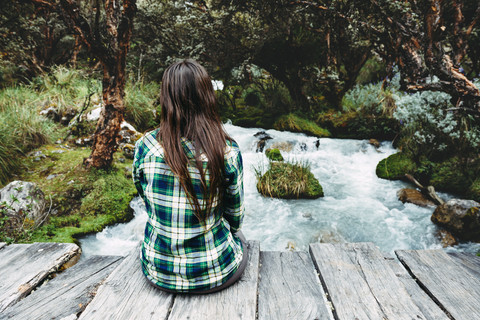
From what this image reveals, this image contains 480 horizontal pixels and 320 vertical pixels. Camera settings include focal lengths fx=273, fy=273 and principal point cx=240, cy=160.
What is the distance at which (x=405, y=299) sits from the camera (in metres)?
1.53

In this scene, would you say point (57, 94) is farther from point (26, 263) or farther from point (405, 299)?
point (405, 299)

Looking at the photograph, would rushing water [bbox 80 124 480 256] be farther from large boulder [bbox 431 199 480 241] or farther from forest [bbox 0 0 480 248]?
forest [bbox 0 0 480 248]

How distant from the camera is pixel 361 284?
5.40 ft

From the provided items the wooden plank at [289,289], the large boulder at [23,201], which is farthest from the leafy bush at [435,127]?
the large boulder at [23,201]

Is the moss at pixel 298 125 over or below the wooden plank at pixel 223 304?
over

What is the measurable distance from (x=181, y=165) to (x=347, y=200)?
4656 mm

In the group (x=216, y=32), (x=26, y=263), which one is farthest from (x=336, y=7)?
(x=26, y=263)

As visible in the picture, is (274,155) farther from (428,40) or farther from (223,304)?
(223,304)

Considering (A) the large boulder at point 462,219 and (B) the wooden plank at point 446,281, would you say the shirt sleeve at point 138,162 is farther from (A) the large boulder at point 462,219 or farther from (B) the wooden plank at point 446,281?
(A) the large boulder at point 462,219

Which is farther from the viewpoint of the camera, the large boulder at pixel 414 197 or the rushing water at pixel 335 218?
the large boulder at pixel 414 197

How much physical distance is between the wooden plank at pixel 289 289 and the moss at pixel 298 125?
6178mm

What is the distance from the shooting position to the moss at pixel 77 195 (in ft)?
11.9

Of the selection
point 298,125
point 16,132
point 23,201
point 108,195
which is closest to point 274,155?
point 298,125

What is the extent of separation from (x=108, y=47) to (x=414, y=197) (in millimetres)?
5701
